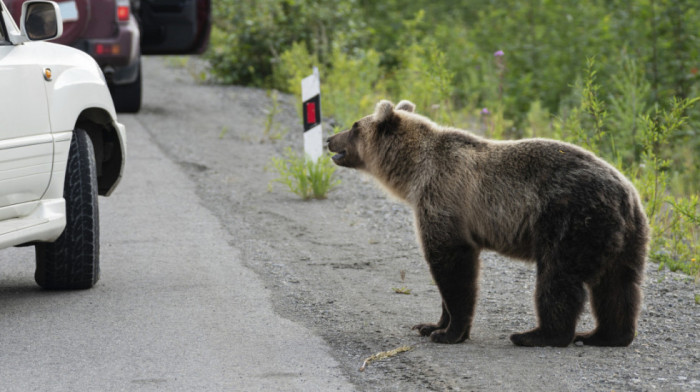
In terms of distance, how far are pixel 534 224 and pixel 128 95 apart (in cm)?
1029

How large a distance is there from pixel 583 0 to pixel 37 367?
14904 millimetres

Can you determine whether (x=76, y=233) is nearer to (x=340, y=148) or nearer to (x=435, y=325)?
(x=340, y=148)

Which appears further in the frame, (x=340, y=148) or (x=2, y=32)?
(x=340, y=148)

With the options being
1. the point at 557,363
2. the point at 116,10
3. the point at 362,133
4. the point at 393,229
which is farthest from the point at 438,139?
the point at 116,10

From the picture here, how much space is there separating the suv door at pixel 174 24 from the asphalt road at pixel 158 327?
6908 millimetres

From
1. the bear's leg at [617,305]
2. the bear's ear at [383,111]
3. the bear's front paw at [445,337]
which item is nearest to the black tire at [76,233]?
the bear's ear at [383,111]

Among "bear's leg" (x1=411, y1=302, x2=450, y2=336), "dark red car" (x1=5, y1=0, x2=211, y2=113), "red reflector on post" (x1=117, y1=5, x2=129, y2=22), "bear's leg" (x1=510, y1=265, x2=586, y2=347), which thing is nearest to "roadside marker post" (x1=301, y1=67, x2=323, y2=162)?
"dark red car" (x1=5, y1=0, x2=211, y2=113)

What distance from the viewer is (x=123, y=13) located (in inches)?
523

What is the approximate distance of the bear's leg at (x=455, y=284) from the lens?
5629mm

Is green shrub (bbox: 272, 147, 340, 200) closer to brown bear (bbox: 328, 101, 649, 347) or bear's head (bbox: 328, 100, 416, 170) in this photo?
bear's head (bbox: 328, 100, 416, 170)

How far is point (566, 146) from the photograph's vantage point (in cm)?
559

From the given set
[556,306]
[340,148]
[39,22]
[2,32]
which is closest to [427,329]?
[556,306]

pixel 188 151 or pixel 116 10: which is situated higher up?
pixel 116 10

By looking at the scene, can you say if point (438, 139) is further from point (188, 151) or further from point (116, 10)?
point (116, 10)
